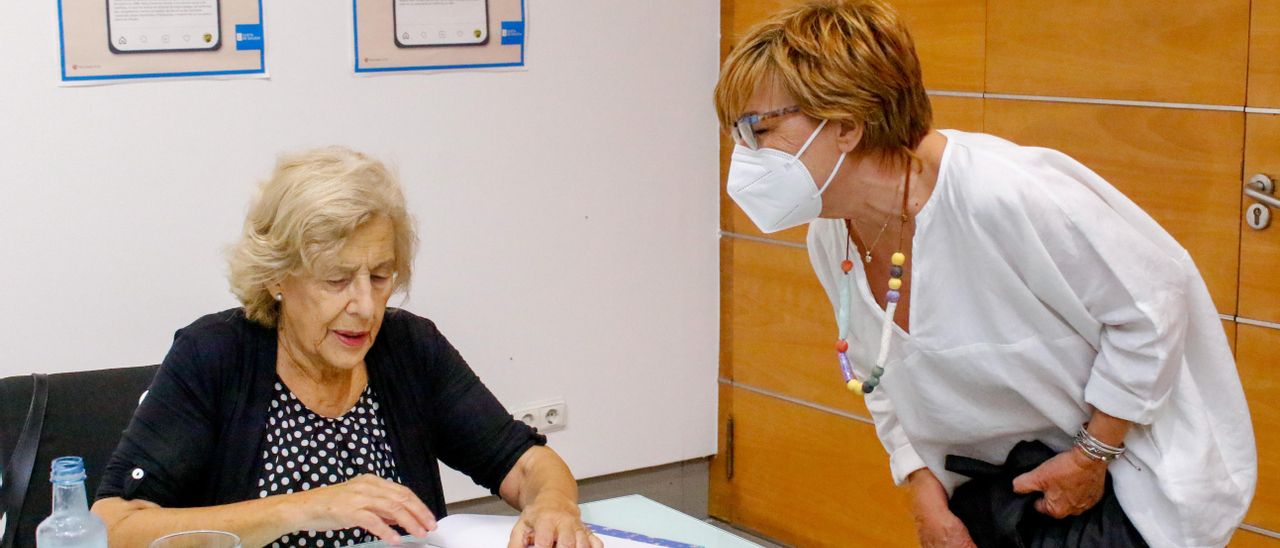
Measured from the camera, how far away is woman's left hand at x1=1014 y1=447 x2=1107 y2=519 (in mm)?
1826

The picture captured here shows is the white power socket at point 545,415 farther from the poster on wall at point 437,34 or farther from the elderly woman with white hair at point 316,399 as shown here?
the elderly woman with white hair at point 316,399

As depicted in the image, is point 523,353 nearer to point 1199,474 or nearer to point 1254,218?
point 1254,218

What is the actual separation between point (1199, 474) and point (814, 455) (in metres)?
1.96

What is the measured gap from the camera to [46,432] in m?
2.08

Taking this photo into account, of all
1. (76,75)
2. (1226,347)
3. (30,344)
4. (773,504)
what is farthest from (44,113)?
(1226,347)

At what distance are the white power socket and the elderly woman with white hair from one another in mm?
1390

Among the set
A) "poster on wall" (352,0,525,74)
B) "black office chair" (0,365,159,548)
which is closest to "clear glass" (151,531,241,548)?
"black office chair" (0,365,159,548)

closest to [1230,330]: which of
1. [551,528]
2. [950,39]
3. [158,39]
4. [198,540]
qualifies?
[950,39]

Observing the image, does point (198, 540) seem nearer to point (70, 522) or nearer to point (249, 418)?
point (70, 522)

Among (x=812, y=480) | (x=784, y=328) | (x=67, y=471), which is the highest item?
(x=67, y=471)

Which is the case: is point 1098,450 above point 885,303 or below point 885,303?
below

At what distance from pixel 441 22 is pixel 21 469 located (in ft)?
5.43

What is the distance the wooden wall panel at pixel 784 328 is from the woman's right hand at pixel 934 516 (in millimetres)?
1432

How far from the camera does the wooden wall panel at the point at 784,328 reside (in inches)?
141
